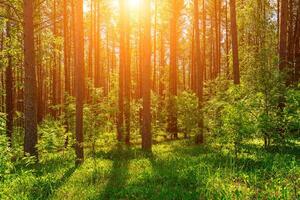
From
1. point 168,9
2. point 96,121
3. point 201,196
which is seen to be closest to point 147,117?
point 96,121

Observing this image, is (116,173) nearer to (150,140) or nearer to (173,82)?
(150,140)

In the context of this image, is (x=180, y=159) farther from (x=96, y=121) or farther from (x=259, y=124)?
(x=96, y=121)

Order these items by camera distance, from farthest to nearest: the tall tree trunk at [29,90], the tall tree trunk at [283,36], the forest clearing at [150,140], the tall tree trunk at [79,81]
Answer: the tall tree trunk at [283,36] < the tall tree trunk at [29,90] < the tall tree trunk at [79,81] < the forest clearing at [150,140]

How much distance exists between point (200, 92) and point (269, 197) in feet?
37.5

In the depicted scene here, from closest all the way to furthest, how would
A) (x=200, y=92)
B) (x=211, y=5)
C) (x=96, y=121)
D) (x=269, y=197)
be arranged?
(x=269, y=197) → (x=96, y=121) → (x=200, y=92) → (x=211, y=5)

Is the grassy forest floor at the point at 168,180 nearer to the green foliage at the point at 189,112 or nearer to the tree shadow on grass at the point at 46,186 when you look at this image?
the tree shadow on grass at the point at 46,186

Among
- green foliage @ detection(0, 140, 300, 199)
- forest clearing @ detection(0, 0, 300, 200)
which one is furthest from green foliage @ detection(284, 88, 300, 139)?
green foliage @ detection(0, 140, 300, 199)

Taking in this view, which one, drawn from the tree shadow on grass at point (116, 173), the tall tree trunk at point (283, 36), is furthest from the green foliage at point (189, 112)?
the tall tree trunk at point (283, 36)

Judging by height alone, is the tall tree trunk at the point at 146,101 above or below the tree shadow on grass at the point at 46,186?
above

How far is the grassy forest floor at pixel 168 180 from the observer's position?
287 inches

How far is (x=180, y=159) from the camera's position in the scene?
476 inches

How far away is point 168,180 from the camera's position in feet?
29.0

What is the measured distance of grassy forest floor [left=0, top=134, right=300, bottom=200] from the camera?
23.9 ft

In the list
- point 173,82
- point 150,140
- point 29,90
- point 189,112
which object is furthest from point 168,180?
point 173,82
